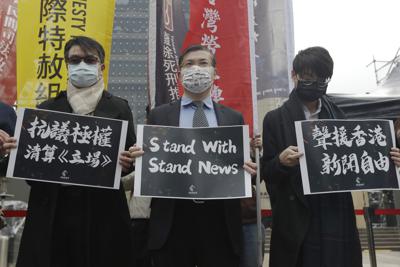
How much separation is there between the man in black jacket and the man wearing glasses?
93 centimetres

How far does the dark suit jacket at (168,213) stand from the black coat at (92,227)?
0.25 metres

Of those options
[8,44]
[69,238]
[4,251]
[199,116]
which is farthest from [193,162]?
[4,251]

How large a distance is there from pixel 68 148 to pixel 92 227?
1.70 feet

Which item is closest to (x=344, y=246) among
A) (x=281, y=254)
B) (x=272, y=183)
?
(x=281, y=254)

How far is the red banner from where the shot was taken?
11.3 feet

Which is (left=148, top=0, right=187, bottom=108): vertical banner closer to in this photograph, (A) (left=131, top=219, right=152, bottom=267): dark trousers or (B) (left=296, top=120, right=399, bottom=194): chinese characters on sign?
(A) (left=131, top=219, right=152, bottom=267): dark trousers

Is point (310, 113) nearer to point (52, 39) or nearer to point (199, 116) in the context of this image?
point (199, 116)

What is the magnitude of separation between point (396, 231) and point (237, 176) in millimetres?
20589

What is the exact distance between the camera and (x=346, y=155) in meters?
2.58

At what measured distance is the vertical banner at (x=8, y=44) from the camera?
13.5ft

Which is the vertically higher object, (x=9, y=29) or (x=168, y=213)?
(x=9, y=29)

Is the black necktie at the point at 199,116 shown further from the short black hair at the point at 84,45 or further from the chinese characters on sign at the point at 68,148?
the short black hair at the point at 84,45

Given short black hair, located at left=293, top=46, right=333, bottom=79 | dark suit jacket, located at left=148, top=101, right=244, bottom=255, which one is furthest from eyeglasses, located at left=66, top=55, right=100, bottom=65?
short black hair, located at left=293, top=46, right=333, bottom=79

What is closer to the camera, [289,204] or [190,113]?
[289,204]
